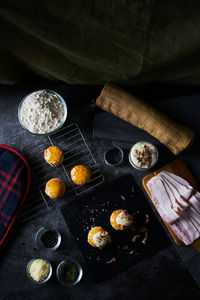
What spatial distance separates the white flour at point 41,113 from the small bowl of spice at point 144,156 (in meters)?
0.51

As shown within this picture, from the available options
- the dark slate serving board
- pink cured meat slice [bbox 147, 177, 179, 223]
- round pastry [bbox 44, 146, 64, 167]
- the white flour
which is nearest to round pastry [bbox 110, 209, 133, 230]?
the dark slate serving board

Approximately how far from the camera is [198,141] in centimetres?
196

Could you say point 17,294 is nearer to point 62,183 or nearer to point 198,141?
point 62,183

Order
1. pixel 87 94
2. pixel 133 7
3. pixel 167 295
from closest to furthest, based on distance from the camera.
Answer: pixel 133 7, pixel 167 295, pixel 87 94

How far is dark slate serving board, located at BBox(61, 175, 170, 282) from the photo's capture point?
1902 mm

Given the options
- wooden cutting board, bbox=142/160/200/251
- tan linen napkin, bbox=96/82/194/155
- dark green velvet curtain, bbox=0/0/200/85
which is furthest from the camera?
wooden cutting board, bbox=142/160/200/251

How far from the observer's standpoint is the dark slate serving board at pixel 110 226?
1902 millimetres

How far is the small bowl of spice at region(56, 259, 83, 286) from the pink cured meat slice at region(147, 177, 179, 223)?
23.8 inches

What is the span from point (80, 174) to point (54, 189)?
180mm

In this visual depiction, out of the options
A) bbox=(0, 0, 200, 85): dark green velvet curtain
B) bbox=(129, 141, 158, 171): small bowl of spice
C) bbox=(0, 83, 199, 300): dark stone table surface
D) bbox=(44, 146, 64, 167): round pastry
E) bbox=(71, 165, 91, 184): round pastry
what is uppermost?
bbox=(0, 0, 200, 85): dark green velvet curtain

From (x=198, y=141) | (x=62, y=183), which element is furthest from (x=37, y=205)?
(x=198, y=141)

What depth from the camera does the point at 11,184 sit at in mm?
1921

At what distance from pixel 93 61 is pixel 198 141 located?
873 mm

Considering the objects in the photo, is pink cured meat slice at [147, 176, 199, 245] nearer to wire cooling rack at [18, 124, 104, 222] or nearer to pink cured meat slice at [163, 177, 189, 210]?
pink cured meat slice at [163, 177, 189, 210]
